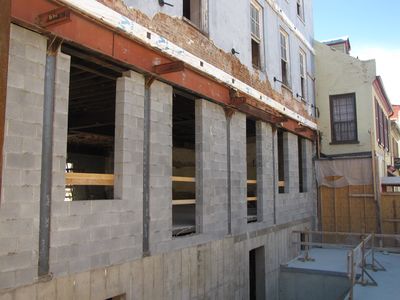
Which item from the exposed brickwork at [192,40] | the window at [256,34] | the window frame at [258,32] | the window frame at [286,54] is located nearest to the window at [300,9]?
the window frame at [286,54]

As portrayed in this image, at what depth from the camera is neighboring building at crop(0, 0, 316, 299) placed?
5.25 meters

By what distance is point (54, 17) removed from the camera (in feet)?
17.6

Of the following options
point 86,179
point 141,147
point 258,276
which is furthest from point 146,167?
point 258,276

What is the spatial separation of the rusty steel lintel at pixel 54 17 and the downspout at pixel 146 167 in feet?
7.87

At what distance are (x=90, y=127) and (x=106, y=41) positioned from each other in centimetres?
881

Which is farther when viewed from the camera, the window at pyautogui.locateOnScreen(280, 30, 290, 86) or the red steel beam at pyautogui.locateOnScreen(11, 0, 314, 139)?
the window at pyautogui.locateOnScreen(280, 30, 290, 86)

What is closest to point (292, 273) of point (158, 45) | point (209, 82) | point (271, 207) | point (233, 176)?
point (271, 207)

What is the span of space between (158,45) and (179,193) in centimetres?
1173

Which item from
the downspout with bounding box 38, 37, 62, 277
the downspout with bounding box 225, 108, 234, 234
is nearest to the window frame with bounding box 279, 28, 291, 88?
the downspout with bounding box 225, 108, 234, 234

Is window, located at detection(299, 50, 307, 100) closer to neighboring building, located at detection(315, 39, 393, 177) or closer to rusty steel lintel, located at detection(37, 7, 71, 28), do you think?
neighboring building, located at detection(315, 39, 393, 177)

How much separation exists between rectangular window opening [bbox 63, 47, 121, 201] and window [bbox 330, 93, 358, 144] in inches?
384

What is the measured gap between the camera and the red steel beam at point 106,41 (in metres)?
5.36

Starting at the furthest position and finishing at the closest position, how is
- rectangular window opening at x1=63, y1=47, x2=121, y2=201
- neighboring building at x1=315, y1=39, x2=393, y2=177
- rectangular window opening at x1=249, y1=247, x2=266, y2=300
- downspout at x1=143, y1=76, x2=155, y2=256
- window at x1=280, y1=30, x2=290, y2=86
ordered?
neighboring building at x1=315, y1=39, x2=393, y2=177, window at x1=280, y1=30, x2=290, y2=86, rectangular window opening at x1=249, y1=247, x2=266, y2=300, downspout at x1=143, y1=76, x2=155, y2=256, rectangular window opening at x1=63, y1=47, x2=121, y2=201

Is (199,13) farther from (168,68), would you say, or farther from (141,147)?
(141,147)
